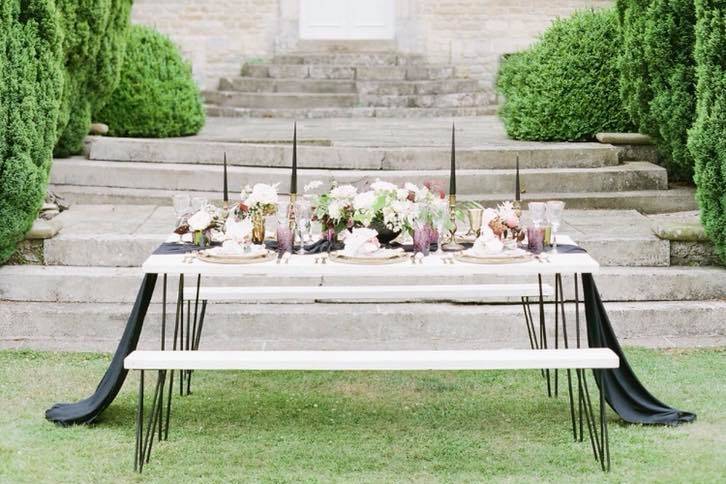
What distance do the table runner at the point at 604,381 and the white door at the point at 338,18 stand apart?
36.1 feet

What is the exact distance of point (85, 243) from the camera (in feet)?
25.1

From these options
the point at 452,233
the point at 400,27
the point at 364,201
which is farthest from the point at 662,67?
the point at 400,27

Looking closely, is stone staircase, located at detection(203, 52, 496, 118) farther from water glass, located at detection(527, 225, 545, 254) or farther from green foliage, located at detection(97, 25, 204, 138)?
water glass, located at detection(527, 225, 545, 254)

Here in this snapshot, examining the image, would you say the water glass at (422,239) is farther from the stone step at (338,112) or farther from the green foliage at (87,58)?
the stone step at (338,112)

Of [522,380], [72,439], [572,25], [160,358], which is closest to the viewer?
[160,358]

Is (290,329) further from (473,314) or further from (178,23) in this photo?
(178,23)

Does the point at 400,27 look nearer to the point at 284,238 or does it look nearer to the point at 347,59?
the point at 347,59

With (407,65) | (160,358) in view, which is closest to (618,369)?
(160,358)

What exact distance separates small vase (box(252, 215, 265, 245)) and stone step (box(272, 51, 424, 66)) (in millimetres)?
10195

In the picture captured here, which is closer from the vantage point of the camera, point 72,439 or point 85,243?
point 72,439

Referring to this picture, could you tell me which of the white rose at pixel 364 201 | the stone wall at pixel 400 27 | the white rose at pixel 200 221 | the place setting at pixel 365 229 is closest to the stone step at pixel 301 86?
the stone wall at pixel 400 27

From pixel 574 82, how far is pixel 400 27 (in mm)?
6448

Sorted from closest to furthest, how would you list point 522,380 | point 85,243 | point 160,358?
point 160,358
point 522,380
point 85,243

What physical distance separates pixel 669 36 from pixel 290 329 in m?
3.47
